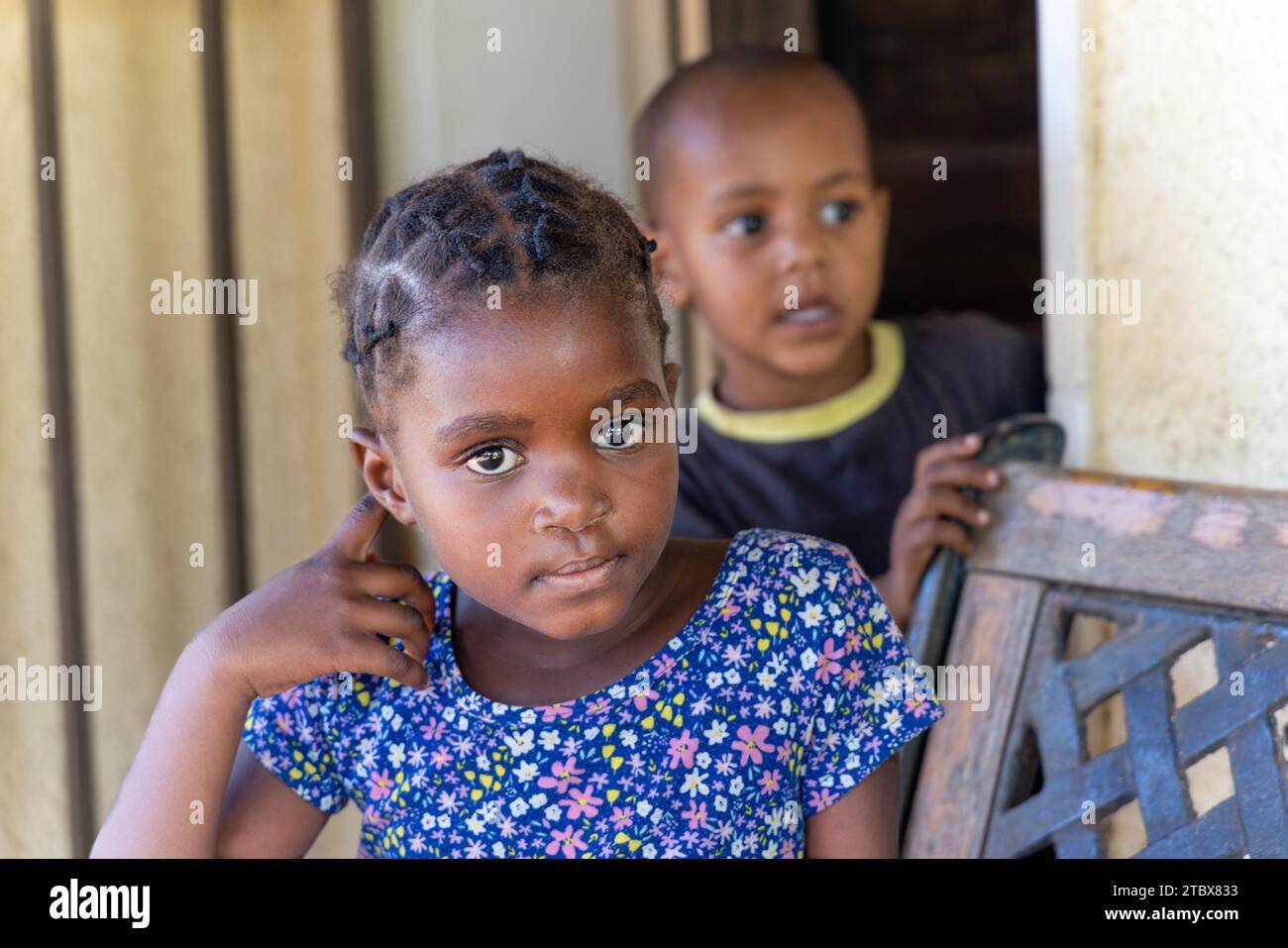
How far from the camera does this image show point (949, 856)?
1.73 metres

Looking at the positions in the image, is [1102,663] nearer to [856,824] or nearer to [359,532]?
[856,824]

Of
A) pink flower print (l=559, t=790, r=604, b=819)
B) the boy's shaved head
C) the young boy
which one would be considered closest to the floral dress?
pink flower print (l=559, t=790, r=604, b=819)

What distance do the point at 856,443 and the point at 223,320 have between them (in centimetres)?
100

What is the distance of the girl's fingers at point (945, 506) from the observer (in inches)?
71.4

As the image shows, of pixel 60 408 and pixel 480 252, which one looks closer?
pixel 480 252

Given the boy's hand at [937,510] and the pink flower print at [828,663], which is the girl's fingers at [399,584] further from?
the boy's hand at [937,510]

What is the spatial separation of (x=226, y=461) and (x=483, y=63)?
2.76 ft

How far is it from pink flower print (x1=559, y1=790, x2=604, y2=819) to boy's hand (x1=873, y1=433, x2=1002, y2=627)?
56cm

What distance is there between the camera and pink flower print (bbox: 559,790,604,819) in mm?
1498

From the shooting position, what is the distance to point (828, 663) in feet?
5.03

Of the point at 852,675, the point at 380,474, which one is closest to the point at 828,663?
the point at 852,675

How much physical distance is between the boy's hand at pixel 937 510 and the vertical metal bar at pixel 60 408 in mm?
1117
